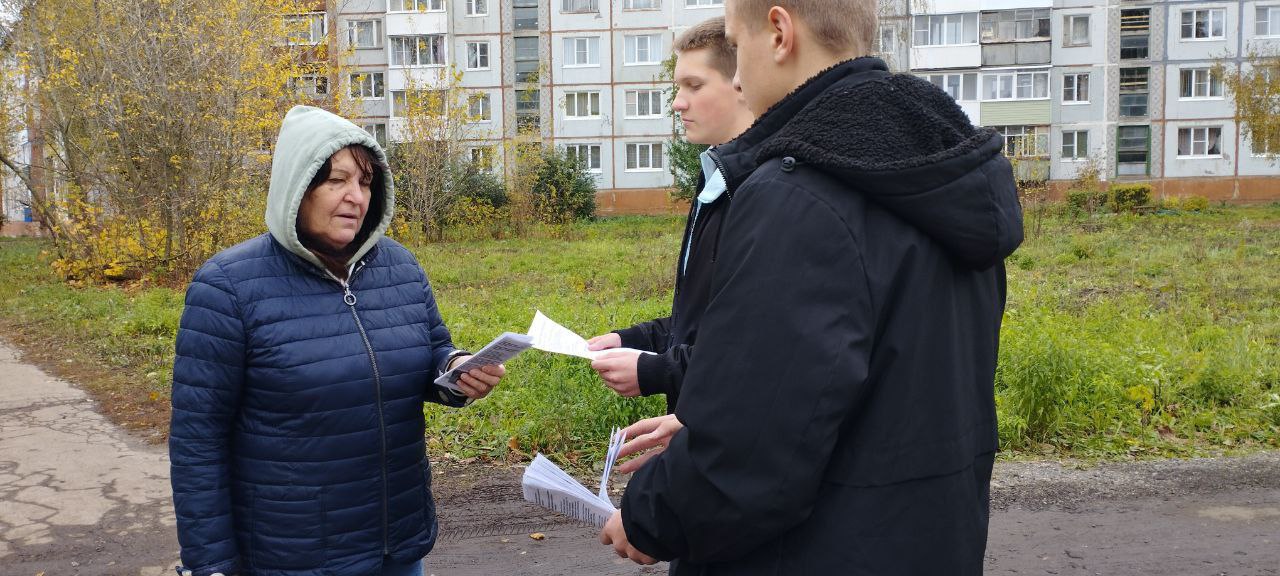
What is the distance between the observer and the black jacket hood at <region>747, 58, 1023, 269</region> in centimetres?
155

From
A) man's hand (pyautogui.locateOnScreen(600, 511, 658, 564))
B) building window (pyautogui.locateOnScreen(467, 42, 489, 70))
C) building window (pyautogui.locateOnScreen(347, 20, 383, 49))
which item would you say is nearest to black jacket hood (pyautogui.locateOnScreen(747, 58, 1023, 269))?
man's hand (pyautogui.locateOnScreen(600, 511, 658, 564))

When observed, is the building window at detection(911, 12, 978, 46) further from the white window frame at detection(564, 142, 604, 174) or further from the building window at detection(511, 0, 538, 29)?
the building window at detection(511, 0, 538, 29)

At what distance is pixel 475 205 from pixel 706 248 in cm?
2968

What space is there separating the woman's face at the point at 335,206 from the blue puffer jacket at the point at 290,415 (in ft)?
0.25

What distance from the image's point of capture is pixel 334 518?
8.69 feet

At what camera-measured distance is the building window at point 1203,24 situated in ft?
152

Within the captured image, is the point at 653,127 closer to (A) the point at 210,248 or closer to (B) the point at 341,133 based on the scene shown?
(A) the point at 210,248

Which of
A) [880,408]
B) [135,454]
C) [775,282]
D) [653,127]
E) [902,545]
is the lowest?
[135,454]

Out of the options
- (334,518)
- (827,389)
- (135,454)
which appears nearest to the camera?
(827,389)

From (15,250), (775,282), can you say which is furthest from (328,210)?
(15,250)

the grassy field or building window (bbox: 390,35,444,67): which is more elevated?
building window (bbox: 390,35,444,67)

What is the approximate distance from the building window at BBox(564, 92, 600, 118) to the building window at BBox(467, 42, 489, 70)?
15.2 feet

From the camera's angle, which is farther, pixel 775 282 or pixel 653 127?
pixel 653 127

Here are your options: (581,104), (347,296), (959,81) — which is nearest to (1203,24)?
(959,81)
